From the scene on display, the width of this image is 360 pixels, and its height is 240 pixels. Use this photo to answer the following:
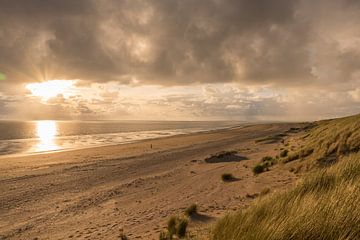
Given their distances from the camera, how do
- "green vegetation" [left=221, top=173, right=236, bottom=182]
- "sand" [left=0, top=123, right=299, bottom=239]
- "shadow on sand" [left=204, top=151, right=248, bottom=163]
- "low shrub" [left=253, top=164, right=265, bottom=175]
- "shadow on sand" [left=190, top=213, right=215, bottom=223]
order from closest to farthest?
"shadow on sand" [left=190, top=213, right=215, bottom=223] < "sand" [left=0, top=123, right=299, bottom=239] < "green vegetation" [left=221, top=173, right=236, bottom=182] < "low shrub" [left=253, top=164, right=265, bottom=175] < "shadow on sand" [left=204, top=151, right=248, bottom=163]

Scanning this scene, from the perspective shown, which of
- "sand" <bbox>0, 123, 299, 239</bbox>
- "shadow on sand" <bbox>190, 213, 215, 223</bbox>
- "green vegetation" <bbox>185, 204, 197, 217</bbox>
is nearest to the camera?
"shadow on sand" <bbox>190, 213, 215, 223</bbox>

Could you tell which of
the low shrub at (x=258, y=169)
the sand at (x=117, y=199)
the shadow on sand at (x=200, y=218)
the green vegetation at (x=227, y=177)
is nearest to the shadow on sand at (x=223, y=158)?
the sand at (x=117, y=199)

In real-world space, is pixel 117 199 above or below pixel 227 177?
below

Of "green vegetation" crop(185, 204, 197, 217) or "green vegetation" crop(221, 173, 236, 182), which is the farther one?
"green vegetation" crop(221, 173, 236, 182)

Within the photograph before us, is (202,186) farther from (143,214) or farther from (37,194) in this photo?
(37,194)

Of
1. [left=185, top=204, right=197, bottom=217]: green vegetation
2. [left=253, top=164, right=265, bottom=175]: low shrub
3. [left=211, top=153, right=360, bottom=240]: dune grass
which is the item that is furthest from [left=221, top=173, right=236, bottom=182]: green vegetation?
[left=211, top=153, right=360, bottom=240]: dune grass

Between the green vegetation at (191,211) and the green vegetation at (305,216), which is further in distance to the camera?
the green vegetation at (191,211)

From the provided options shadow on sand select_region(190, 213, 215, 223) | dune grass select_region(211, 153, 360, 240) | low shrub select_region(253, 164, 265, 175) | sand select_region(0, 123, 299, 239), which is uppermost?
dune grass select_region(211, 153, 360, 240)

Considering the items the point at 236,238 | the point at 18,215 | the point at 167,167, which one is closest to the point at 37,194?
the point at 18,215

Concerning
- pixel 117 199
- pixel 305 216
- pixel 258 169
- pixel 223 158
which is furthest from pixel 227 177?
pixel 305 216

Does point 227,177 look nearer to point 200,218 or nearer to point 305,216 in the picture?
point 200,218

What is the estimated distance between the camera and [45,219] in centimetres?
1273

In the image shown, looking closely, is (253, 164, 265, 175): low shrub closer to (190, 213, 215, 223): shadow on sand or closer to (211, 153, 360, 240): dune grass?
(190, 213, 215, 223): shadow on sand

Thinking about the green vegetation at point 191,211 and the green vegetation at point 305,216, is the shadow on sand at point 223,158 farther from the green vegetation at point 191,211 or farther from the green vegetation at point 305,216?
the green vegetation at point 305,216
